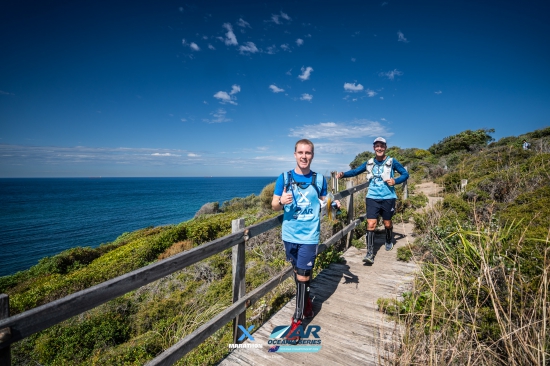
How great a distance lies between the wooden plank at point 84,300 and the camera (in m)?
1.28

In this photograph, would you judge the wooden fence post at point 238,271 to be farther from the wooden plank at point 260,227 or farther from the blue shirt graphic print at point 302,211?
the blue shirt graphic print at point 302,211

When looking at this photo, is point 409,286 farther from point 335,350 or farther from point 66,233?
point 66,233

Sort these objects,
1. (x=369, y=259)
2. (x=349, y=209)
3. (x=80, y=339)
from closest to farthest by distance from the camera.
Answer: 1. (x=369, y=259)
2. (x=80, y=339)
3. (x=349, y=209)

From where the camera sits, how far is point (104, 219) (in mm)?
39594

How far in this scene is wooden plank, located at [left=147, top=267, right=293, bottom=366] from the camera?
209cm

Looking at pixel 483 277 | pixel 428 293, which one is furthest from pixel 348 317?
pixel 483 277

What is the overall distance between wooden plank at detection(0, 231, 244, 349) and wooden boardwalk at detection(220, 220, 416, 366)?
53.5 inches

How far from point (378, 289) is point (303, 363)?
2.12 meters

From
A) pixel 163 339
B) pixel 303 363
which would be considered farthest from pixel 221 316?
pixel 163 339

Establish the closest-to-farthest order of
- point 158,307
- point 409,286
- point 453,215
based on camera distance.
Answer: point 409,286 → point 453,215 → point 158,307

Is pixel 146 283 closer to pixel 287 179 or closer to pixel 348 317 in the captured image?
pixel 287 179

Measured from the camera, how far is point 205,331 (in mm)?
2459

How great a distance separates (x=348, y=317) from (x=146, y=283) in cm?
274

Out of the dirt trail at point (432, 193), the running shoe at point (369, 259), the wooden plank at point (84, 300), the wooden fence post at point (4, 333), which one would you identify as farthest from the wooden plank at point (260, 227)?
the dirt trail at point (432, 193)
